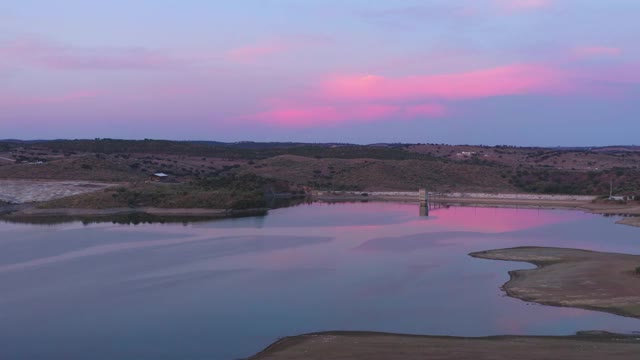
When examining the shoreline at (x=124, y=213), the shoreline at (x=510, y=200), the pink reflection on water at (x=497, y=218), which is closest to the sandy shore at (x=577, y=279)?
the pink reflection on water at (x=497, y=218)

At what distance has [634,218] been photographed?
5531cm

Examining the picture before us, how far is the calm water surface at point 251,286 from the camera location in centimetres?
2098

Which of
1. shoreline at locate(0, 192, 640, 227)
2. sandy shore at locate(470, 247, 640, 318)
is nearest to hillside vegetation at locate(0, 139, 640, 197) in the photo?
shoreline at locate(0, 192, 640, 227)

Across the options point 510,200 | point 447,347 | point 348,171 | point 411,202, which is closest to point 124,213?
point 411,202

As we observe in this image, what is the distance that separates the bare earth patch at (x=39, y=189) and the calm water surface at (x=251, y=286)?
18.4 metres

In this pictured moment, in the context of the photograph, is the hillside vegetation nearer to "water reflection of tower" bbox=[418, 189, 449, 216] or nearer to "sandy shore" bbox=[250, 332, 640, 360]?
"water reflection of tower" bbox=[418, 189, 449, 216]

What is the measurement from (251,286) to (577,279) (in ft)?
38.6

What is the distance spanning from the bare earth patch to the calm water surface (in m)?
18.4

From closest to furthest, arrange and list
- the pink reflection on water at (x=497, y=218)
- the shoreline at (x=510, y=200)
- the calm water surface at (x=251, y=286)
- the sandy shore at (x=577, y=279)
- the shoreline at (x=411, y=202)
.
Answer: the calm water surface at (x=251, y=286)
the sandy shore at (x=577, y=279)
the pink reflection on water at (x=497, y=218)
the shoreline at (x=411, y=202)
the shoreline at (x=510, y=200)

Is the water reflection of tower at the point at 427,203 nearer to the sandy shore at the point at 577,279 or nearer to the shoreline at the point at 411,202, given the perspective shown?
the shoreline at the point at 411,202

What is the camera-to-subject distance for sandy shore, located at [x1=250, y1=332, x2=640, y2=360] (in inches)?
703

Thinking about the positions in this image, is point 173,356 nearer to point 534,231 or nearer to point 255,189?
point 534,231

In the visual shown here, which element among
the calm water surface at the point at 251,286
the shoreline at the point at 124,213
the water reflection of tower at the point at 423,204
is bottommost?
the shoreline at the point at 124,213

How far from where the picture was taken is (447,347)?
19.0 m
